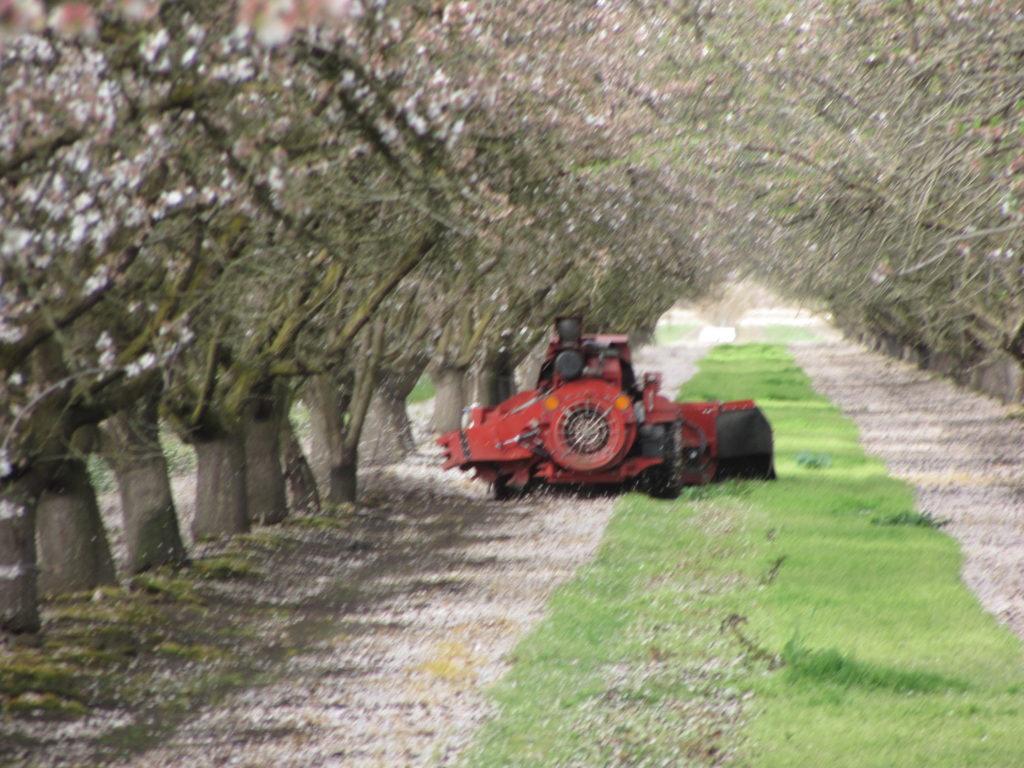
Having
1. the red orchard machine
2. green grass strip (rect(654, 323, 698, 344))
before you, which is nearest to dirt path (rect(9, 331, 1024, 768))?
the red orchard machine

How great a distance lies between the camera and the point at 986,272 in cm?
2589

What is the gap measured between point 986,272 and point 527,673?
54.6ft

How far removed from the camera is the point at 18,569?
12.6m

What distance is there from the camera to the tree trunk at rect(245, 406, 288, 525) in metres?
21.6

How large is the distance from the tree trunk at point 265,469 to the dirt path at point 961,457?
8.98 metres

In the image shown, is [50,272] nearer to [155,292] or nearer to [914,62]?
[155,292]

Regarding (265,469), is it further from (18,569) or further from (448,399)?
(448,399)

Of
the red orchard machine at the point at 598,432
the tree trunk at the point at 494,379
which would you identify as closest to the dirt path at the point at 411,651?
the red orchard machine at the point at 598,432

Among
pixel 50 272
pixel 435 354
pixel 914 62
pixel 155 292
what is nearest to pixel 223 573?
pixel 155 292

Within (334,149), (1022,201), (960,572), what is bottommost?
(960,572)

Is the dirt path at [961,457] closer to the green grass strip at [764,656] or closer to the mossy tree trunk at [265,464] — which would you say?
the green grass strip at [764,656]

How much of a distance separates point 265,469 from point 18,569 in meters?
9.30

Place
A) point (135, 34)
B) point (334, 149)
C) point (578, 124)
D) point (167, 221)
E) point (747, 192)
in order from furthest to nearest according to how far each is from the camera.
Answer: point (747, 192)
point (578, 124)
point (334, 149)
point (167, 221)
point (135, 34)

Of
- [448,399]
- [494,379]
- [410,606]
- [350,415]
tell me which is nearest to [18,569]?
[410,606]
